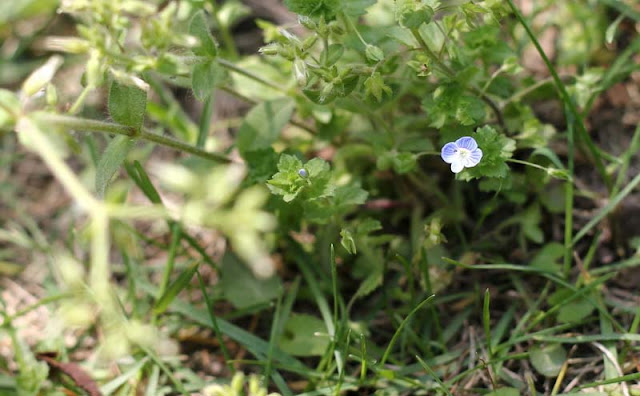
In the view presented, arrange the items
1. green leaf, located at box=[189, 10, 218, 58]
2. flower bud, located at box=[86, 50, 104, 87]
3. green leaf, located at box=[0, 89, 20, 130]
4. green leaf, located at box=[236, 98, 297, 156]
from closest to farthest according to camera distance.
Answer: green leaf, located at box=[0, 89, 20, 130]
flower bud, located at box=[86, 50, 104, 87]
green leaf, located at box=[189, 10, 218, 58]
green leaf, located at box=[236, 98, 297, 156]

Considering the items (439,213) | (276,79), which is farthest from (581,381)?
(276,79)

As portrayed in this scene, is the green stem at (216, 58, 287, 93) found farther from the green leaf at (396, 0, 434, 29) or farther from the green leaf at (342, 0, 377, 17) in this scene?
the green leaf at (396, 0, 434, 29)

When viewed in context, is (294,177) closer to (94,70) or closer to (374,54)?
(374,54)

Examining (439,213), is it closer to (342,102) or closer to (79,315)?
(342,102)

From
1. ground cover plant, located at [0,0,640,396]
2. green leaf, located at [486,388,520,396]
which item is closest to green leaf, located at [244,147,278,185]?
ground cover plant, located at [0,0,640,396]

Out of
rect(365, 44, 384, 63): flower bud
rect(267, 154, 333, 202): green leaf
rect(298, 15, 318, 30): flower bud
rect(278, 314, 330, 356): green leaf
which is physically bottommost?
rect(278, 314, 330, 356): green leaf

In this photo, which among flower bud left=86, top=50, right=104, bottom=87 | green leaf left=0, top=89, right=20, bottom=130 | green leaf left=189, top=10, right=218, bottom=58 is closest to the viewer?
green leaf left=0, top=89, right=20, bottom=130
